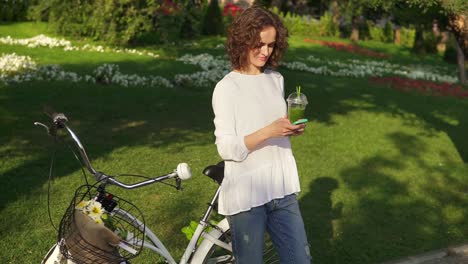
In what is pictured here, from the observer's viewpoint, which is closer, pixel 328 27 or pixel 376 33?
pixel 328 27

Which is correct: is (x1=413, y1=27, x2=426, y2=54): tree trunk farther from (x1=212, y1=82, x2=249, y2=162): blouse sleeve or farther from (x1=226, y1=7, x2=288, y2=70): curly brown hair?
(x1=212, y1=82, x2=249, y2=162): blouse sleeve

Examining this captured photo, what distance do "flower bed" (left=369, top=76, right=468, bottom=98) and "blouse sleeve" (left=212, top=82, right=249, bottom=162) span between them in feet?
54.9

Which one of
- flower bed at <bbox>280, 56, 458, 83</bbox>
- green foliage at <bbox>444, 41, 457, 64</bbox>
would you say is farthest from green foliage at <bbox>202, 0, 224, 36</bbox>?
green foliage at <bbox>444, 41, 457, 64</bbox>

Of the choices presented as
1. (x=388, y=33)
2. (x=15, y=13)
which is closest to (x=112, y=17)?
(x=15, y=13)

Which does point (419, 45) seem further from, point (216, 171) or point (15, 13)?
point (216, 171)

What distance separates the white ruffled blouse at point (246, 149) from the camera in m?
3.40

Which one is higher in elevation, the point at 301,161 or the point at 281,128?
the point at 281,128

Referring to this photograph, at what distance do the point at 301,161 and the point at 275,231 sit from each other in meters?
6.19

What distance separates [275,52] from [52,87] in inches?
424

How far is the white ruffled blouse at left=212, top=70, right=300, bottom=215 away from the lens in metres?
3.40

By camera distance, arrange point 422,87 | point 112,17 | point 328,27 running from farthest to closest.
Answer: point 328,27 < point 112,17 < point 422,87

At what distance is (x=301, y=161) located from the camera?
9.74 m

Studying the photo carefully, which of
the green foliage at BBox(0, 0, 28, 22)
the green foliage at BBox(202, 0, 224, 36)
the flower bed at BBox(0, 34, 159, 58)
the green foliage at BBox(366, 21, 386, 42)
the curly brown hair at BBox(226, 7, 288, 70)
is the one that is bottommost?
the green foliage at BBox(366, 21, 386, 42)

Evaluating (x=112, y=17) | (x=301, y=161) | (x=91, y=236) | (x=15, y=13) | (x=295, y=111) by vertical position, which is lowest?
(x=301, y=161)
